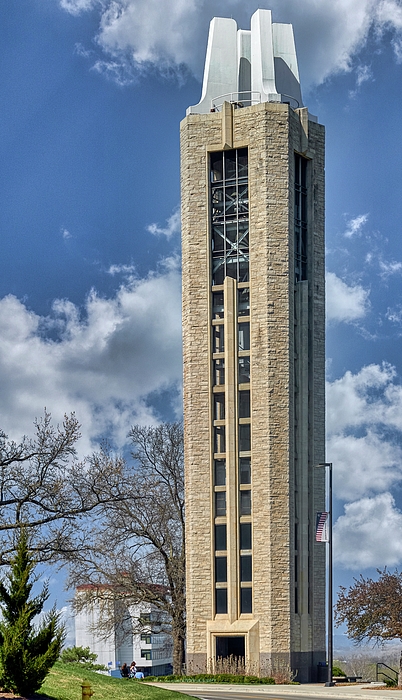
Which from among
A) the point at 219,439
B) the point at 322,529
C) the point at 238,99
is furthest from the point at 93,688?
the point at 238,99

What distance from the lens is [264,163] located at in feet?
181

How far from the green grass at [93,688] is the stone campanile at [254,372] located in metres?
22.2

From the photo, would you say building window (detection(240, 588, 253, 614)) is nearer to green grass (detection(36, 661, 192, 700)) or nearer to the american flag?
the american flag

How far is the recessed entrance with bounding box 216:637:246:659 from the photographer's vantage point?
5188 cm

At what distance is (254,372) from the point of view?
53781mm

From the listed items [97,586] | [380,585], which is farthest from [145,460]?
[380,585]

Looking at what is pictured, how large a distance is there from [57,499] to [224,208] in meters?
21.3

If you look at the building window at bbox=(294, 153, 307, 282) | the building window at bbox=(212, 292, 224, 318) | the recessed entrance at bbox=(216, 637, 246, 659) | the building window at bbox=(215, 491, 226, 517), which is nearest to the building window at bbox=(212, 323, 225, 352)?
the building window at bbox=(212, 292, 224, 318)

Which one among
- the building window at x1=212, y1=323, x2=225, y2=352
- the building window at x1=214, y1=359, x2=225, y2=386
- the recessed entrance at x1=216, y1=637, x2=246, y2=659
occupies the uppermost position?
the building window at x1=212, y1=323, x2=225, y2=352

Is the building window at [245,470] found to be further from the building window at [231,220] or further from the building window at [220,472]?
the building window at [231,220]

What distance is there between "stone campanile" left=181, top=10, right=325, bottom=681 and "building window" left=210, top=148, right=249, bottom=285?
0.08 metres

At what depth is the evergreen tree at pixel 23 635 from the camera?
77.8 ft

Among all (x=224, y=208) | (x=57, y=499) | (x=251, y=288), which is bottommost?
(x=57, y=499)

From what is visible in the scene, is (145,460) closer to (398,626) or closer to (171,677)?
(171,677)
